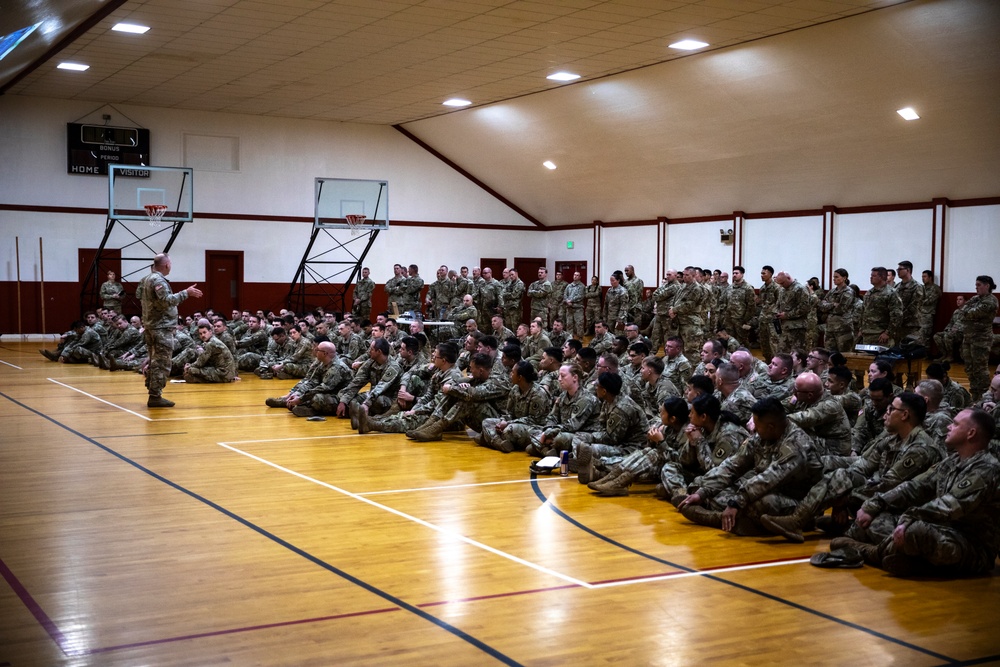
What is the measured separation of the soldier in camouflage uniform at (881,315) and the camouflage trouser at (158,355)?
10.4m

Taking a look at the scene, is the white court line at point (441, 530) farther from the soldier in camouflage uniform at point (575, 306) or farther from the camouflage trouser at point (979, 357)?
the soldier in camouflage uniform at point (575, 306)

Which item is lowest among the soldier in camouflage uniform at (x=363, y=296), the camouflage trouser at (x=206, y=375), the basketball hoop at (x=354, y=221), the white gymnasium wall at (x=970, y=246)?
the camouflage trouser at (x=206, y=375)

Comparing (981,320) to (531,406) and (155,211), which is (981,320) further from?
(155,211)

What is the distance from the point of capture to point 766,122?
70.0 feet

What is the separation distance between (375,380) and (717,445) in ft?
21.4

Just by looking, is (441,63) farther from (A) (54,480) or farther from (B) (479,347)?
(A) (54,480)

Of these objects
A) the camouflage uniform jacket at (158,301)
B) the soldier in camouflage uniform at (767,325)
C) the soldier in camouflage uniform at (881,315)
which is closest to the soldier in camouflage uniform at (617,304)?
the soldier in camouflage uniform at (767,325)

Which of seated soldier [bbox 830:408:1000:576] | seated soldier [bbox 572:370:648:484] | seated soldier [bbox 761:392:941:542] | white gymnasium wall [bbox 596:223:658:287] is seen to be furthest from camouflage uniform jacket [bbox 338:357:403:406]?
white gymnasium wall [bbox 596:223:658:287]

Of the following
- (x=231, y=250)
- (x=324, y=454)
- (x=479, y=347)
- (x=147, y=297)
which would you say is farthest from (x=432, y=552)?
(x=231, y=250)

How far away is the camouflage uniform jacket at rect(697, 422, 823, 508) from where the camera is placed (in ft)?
24.4

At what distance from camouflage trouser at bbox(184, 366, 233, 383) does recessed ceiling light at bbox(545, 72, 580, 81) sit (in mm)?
9840

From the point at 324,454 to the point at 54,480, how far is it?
9.19ft

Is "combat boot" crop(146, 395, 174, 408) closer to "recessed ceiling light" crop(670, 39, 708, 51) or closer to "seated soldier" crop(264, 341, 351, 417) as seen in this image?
"seated soldier" crop(264, 341, 351, 417)

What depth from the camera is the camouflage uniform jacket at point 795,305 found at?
16719 mm
